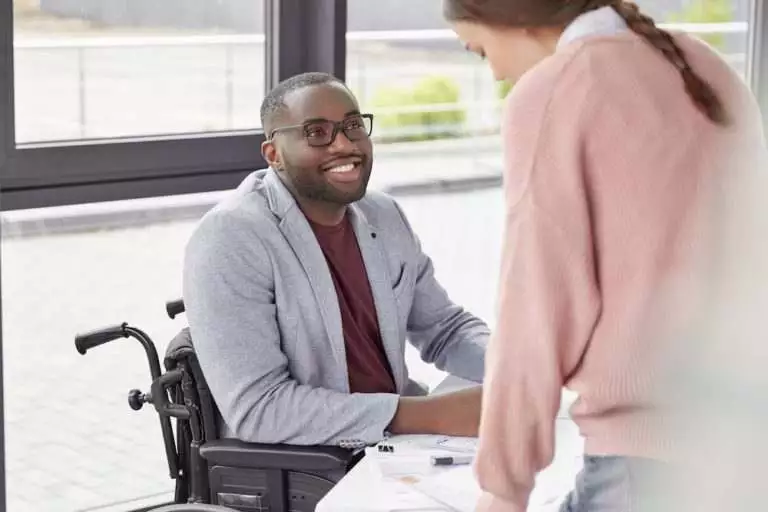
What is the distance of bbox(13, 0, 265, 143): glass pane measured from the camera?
296cm

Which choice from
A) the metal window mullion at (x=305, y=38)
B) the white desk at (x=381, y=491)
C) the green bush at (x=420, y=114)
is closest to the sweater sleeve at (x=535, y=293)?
the white desk at (x=381, y=491)

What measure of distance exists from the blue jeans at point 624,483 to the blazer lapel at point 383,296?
1314mm

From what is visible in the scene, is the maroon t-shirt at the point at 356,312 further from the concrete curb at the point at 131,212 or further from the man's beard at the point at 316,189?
the concrete curb at the point at 131,212

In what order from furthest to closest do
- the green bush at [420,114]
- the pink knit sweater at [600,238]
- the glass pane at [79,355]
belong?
the green bush at [420,114]
the glass pane at [79,355]
the pink knit sweater at [600,238]

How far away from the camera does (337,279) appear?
9.06ft

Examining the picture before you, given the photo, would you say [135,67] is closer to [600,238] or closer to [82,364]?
[82,364]

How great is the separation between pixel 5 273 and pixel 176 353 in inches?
29.1

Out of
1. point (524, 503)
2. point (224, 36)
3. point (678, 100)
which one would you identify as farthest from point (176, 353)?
point (678, 100)

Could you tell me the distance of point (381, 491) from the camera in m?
2.08

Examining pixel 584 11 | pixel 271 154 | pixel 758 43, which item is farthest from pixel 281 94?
pixel 758 43

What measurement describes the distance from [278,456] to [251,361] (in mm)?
196

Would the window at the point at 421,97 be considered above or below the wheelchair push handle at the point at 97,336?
above

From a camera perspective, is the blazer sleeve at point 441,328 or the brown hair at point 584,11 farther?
the blazer sleeve at point 441,328

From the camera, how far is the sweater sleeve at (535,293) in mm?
1426
